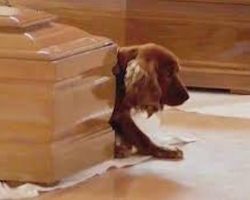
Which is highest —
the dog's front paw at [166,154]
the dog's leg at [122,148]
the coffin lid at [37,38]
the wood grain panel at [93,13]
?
the coffin lid at [37,38]

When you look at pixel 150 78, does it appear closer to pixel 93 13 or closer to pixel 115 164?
pixel 115 164

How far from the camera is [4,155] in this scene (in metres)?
2.34

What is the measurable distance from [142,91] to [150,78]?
0.16 feet

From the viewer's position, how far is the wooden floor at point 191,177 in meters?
2.33

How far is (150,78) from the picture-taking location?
261 centimetres

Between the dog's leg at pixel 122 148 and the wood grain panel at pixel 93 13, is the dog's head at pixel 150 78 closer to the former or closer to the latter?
the dog's leg at pixel 122 148

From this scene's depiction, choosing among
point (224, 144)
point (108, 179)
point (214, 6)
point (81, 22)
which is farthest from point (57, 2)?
point (108, 179)

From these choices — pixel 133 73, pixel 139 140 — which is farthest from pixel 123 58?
pixel 139 140

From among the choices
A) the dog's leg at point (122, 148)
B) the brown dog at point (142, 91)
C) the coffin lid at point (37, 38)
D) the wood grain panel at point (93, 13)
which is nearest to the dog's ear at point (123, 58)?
the brown dog at point (142, 91)

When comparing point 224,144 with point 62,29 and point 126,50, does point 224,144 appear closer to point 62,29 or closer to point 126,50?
point 126,50

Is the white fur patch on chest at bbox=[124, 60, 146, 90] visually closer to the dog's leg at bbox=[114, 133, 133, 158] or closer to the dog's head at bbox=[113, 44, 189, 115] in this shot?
the dog's head at bbox=[113, 44, 189, 115]

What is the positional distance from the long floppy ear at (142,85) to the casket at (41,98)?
17 cm

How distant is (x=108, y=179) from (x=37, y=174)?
0.24 m

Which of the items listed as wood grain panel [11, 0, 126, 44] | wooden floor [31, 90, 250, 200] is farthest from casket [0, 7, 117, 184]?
wood grain panel [11, 0, 126, 44]
